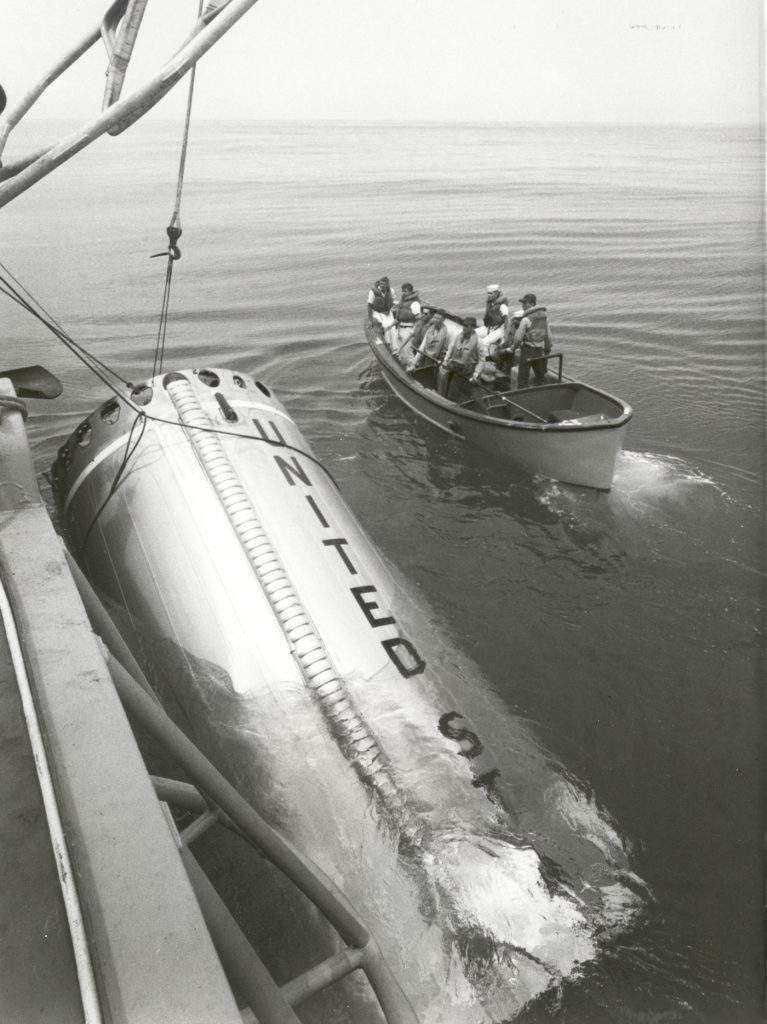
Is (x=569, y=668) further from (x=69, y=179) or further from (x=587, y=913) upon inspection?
(x=69, y=179)

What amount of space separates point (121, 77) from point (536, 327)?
323 inches

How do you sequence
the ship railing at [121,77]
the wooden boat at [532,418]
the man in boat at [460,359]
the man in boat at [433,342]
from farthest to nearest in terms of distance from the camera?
the man in boat at [433,342] < the man in boat at [460,359] < the wooden boat at [532,418] < the ship railing at [121,77]

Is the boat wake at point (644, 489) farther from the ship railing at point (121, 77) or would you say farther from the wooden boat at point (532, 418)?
the ship railing at point (121, 77)

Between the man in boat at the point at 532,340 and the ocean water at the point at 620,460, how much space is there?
1677 mm

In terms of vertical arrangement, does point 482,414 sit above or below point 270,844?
above

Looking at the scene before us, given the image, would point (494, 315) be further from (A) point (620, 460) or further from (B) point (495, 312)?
(A) point (620, 460)

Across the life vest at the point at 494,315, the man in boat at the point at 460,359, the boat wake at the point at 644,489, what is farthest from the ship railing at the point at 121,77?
the life vest at the point at 494,315

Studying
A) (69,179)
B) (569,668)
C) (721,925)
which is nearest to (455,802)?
(721,925)

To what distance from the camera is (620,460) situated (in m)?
10.7

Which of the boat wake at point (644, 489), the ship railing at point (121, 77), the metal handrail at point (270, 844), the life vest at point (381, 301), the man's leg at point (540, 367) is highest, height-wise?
the ship railing at point (121, 77)

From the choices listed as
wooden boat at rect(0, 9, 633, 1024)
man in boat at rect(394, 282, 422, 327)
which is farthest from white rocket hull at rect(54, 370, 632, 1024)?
man in boat at rect(394, 282, 422, 327)

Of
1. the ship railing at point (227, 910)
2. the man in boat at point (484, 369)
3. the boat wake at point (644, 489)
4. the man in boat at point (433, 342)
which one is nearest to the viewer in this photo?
the ship railing at point (227, 910)

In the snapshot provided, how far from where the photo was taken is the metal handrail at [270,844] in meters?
2.99

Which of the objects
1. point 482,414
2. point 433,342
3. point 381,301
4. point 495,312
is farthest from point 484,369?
point 381,301
